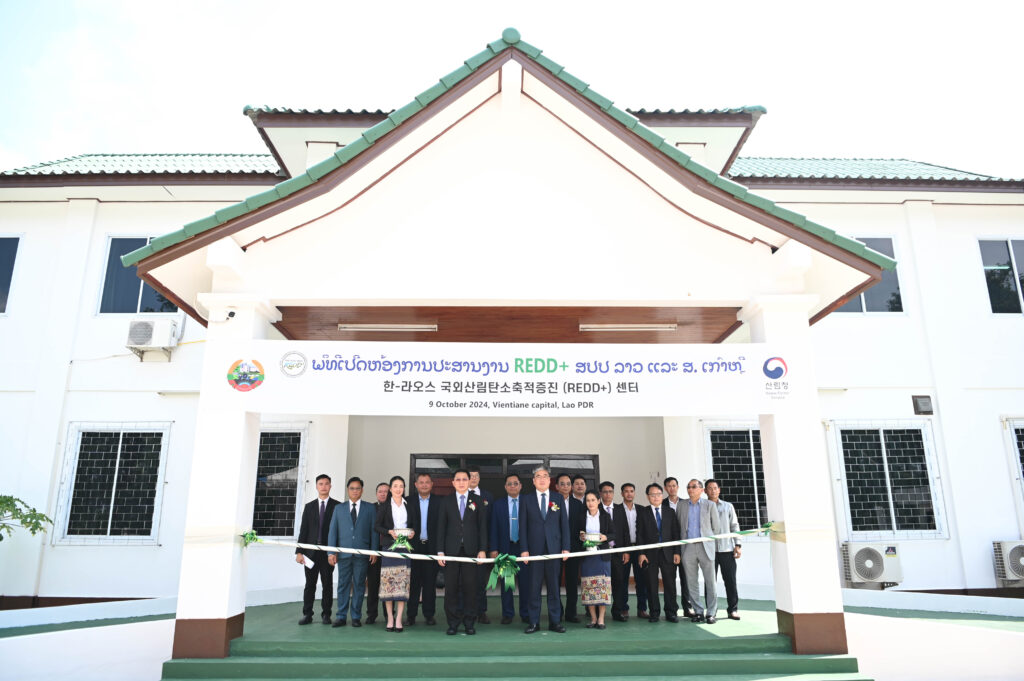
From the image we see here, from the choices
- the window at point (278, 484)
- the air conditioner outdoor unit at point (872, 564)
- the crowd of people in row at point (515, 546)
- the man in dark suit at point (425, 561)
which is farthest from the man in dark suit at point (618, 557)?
the window at point (278, 484)

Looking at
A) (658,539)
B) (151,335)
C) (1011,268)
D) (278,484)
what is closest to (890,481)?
(1011,268)

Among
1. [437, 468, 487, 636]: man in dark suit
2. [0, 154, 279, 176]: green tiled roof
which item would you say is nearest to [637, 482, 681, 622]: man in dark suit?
[437, 468, 487, 636]: man in dark suit

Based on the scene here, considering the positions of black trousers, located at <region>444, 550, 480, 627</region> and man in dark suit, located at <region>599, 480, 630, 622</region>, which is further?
man in dark suit, located at <region>599, 480, 630, 622</region>

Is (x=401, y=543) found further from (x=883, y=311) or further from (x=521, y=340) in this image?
(x=883, y=311)

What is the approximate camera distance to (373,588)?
24.2ft

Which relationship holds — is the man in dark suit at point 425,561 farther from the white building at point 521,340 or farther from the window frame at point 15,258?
the window frame at point 15,258

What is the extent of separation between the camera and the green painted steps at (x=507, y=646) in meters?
5.91

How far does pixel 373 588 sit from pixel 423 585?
1.83ft

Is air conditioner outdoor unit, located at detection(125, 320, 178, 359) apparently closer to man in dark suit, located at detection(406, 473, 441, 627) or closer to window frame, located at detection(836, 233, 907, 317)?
man in dark suit, located at detection(406, 473, 441, 627)

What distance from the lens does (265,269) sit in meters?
6.61

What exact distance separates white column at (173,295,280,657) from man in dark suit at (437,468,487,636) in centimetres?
196

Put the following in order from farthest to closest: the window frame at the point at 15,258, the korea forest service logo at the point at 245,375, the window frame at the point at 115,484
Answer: the window frame at the point at 15,258, the window frame at the point at 115,484, the korea forest service logo at the point at 245,375

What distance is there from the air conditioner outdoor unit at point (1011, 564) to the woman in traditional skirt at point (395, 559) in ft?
28.5

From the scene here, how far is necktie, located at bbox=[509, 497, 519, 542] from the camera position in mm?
7355
